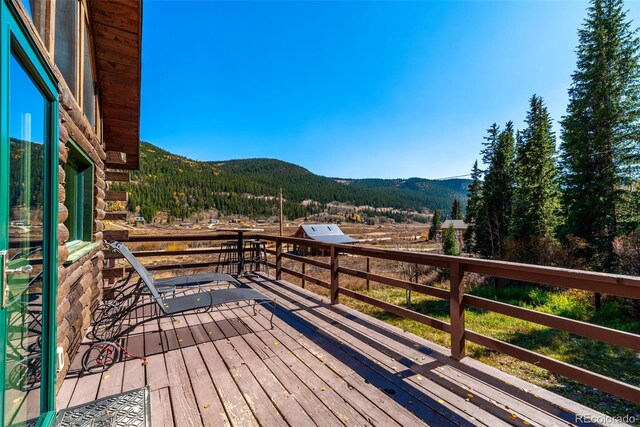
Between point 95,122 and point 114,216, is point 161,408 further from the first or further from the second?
point 114,216

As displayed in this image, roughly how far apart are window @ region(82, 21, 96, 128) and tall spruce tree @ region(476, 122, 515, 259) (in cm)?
2278

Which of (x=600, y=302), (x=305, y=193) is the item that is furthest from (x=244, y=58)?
(x=305, y=193)

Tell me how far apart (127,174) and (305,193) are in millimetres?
84345

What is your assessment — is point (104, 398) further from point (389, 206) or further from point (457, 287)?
point (389, 206)

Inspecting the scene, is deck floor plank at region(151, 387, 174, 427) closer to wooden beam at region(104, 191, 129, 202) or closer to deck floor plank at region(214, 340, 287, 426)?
deck floor plank at region(214, 340, 287, 426)

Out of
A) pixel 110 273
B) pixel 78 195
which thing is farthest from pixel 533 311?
pixel 110 273

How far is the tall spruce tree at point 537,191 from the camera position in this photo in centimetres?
1609

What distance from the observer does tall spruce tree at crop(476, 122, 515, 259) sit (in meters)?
20.8

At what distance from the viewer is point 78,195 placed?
3361mm

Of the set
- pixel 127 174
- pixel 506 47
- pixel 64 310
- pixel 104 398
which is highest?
pixel 506 47

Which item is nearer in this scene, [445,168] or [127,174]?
[127,174]

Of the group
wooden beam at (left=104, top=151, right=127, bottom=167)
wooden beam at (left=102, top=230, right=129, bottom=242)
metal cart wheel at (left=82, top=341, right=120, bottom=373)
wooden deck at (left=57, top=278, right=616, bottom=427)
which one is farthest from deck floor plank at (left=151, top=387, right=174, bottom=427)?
wooden beam at (left=104, top=151, right=127, bottom=167)

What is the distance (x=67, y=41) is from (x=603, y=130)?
62.0 ft

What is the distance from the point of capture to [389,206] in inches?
4122
